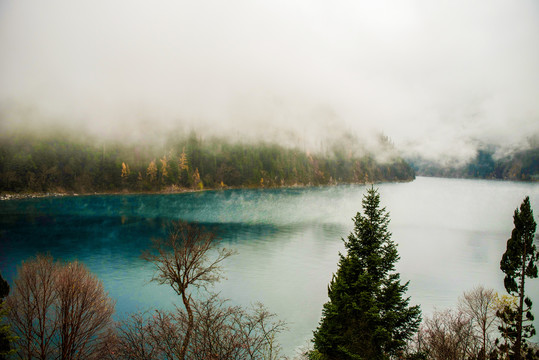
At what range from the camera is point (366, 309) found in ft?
51.3

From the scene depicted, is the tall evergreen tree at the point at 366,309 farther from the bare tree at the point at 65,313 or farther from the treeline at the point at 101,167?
the treeline at the point at 101,167

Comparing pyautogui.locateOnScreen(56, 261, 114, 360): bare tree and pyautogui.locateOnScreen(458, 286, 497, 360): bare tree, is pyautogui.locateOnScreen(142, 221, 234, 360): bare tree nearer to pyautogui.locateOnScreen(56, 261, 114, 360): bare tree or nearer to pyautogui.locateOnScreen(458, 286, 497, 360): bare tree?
pyautogui.locateOnScreen(56, 261, 114, 360): bare tree

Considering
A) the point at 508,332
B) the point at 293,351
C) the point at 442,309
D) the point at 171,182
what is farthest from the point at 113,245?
the point at 171,182

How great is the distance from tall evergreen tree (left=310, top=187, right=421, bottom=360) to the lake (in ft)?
28.8

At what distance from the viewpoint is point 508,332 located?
17.8m

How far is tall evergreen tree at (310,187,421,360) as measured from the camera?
48.3 ft

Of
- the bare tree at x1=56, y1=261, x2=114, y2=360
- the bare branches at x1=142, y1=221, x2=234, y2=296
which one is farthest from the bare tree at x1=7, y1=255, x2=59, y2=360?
the bare branches at x1=142, y1=221, x2=234, y2=296

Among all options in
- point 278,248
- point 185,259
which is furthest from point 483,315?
point 278,248

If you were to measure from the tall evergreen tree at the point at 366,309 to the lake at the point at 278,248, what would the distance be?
346 inches

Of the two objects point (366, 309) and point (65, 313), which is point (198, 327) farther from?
point (366, 309)

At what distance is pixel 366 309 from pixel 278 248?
38749 mm

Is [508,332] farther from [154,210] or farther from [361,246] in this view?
[154,210]

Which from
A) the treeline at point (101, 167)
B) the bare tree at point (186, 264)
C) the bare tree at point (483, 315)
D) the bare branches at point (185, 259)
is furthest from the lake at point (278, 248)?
the treeline at point (101, 167)

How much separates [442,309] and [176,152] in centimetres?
18401
